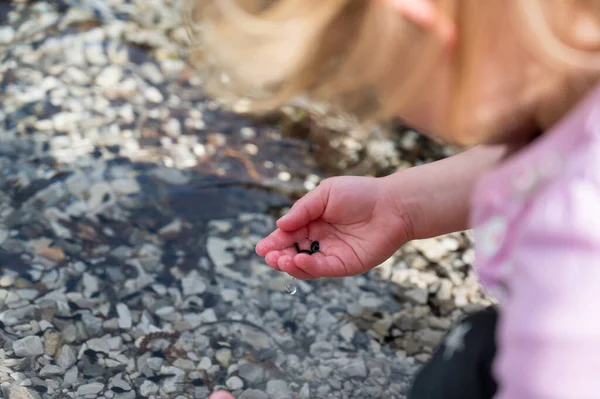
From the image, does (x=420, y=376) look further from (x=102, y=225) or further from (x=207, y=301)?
(x=102, y=225)

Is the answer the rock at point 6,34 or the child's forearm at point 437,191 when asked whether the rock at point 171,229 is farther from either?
the rock at point 6,34

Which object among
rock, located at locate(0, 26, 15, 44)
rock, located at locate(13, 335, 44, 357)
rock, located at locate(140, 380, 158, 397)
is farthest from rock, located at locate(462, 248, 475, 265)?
rock, located at locate(0, 26, 15, 44)

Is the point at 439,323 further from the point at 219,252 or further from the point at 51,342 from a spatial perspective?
the point at 51,342

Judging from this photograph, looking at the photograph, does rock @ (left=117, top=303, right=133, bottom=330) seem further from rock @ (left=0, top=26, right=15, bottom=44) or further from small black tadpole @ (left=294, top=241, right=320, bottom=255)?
rock @ (left=0, top=26, right=15, bottom=44)

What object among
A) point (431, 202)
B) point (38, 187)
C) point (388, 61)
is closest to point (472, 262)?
point (431, 202)

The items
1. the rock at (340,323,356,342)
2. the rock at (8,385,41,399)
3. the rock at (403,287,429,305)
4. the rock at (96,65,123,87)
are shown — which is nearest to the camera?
the rock at (8,385,41,399)

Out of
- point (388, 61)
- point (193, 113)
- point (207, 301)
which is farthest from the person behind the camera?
point (193, 113)

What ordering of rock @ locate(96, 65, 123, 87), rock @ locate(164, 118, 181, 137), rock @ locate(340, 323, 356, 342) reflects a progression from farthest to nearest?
rock @ locate(96, 65, 123, 87), rock @ locate(164, 118, 181, 137), rock @ locate(340, 323, 356, 342)
